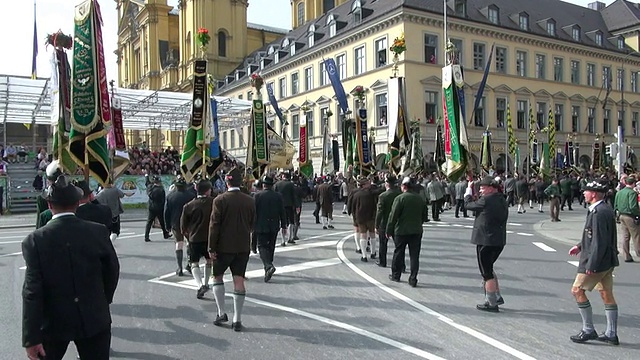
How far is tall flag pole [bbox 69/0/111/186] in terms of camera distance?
1005 centimetres

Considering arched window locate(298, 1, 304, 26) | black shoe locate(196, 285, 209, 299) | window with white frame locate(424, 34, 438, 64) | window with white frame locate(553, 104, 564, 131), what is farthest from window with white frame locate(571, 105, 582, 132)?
black shoe locate(196, 285, 209, 299)

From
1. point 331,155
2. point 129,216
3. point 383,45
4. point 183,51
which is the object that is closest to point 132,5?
point 183,51

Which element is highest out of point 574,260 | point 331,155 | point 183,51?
point 183,51

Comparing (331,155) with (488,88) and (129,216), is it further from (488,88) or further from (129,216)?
(488,88)

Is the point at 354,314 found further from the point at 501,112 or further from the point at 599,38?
the point at 599,38

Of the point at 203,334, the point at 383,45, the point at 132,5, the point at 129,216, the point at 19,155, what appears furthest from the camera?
the point at 132,5

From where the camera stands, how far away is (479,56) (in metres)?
45.6

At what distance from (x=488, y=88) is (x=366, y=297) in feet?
134

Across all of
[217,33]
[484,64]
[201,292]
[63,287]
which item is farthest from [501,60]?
[63,287]

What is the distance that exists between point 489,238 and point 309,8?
66754 mm

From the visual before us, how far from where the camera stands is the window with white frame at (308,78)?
171ft

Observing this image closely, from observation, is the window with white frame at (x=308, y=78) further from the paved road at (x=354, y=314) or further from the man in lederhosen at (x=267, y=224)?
the man in lederhosen at (x=267, y=224)

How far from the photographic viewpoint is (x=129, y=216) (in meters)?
24.7

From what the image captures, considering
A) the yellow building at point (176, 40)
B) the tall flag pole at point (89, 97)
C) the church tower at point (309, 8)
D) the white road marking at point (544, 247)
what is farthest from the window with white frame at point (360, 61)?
the tall flag pole at point (89, 97)
